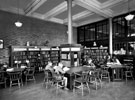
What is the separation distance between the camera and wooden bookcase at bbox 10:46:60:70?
6207 mm

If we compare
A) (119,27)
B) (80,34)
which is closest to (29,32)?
(80,34)

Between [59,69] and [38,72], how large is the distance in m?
3.74

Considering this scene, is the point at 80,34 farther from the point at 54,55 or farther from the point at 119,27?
the point at 54,55

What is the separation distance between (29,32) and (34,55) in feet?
6.25

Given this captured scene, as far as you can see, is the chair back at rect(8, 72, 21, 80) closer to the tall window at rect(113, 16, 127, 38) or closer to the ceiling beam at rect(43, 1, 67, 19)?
the ceiling beam at rect(43, 1, 67, 19)

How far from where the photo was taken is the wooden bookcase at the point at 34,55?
621 cm

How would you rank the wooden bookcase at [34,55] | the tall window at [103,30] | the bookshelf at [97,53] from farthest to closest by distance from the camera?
1. the tall window at [103,30]
2. the bookshelf at [97,53]
3. the wooden bookcase at [34,55]

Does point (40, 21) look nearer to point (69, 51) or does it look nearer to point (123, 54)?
point (69, 51)

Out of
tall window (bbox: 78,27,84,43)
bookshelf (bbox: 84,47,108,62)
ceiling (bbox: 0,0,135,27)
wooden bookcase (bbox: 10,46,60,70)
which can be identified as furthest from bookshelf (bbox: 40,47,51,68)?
tall window (bbox: 78,27,84,43)

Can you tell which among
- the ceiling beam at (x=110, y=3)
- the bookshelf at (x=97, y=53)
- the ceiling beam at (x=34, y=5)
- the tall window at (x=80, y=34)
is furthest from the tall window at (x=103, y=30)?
the ceiling beam at (x=34, y=5)

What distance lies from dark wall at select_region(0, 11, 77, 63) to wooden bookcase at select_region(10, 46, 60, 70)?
67 cm

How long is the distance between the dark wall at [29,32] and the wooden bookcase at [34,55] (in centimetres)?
67

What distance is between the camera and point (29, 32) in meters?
7.47

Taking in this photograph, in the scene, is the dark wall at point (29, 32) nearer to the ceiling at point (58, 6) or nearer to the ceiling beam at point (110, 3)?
the ceiling at point (58, 6)
